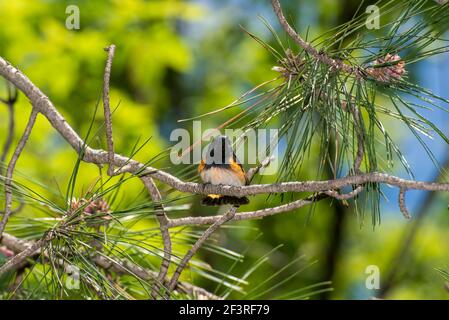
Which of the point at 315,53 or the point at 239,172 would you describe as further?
the point at 239,172

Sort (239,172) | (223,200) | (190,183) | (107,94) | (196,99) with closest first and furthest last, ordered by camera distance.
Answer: (107,94) → (190,183) → (223,200) → (239,172) → (196,99)

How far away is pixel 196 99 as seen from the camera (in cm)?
562

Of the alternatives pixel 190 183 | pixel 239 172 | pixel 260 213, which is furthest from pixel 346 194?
pixel 239 172

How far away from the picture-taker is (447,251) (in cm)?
507

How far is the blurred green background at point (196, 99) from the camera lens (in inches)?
158

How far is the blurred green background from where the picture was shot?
158 inches

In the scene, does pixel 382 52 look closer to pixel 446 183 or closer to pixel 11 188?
pixel 446 183

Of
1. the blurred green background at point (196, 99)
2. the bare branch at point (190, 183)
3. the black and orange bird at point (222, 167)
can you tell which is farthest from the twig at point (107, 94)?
the blurred green background at point (196, 99)

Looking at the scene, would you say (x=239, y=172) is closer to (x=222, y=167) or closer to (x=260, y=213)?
(x=222, y=167)

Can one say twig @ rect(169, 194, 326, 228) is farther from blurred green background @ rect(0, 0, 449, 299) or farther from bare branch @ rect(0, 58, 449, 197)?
blurred green background @ rect(0, 0, 449, 299)

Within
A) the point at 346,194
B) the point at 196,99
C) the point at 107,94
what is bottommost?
the point at 346,194

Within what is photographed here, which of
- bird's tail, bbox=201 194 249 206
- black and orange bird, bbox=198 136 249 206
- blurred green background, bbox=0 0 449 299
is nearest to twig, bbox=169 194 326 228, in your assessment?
bird's tail, bbox=201 194 249 206

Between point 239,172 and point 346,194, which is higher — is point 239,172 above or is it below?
above
